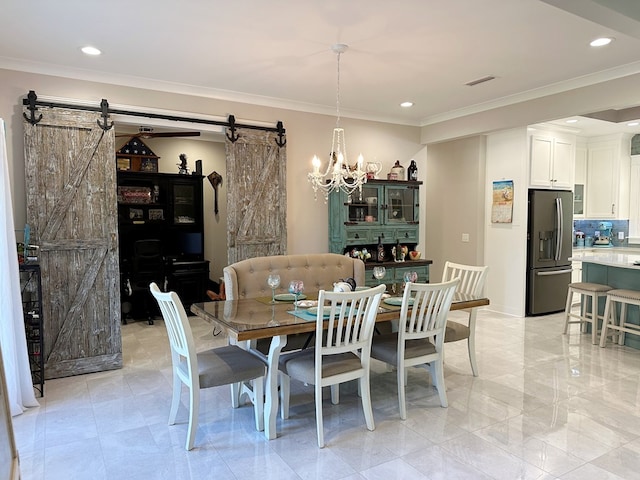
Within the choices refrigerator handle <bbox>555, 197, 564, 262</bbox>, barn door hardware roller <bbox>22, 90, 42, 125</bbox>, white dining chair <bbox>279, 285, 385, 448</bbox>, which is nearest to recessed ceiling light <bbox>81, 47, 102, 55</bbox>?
barn door hardware roller <bbox>22, 90, 42, 125</bbox>

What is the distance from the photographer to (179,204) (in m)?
6.67

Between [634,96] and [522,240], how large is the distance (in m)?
2.27

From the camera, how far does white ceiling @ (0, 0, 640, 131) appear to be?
9.25 ft

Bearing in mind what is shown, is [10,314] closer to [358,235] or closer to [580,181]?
[358,235]

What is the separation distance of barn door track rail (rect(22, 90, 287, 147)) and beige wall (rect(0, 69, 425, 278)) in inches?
3.6

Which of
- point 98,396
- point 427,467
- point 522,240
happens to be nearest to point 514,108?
point 522,240

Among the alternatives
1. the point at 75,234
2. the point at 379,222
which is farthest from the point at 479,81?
the point at 75,234

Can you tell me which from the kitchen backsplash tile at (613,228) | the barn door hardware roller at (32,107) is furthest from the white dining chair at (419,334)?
the kitchen backsplash tile at (613,228)

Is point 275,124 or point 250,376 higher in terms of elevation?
point 275,124

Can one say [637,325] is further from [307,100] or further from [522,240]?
[307,100]

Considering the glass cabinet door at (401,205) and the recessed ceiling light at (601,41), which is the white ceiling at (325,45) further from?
the glass cabinet door at (401,205)

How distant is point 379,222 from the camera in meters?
5.54

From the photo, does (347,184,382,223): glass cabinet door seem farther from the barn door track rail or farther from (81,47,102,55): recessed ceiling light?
(81,47,102,55): recessed ceiling light

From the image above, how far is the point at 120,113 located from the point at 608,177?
7150 mm
